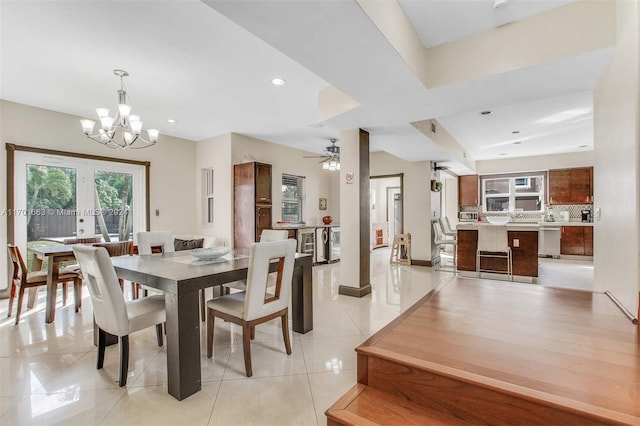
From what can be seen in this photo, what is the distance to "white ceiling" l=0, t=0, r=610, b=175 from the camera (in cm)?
198

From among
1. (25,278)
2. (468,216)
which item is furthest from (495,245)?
(25,278)

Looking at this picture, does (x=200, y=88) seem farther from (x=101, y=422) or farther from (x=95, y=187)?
(x=101, y=422)

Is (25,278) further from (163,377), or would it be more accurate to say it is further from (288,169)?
(288,169)

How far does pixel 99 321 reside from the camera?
217 centimetres

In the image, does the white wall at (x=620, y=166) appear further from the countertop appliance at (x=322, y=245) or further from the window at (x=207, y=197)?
the window at (x=207, y=197)

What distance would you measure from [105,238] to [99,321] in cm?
350

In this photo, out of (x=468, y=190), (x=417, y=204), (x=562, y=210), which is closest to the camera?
(x=417, y=204)

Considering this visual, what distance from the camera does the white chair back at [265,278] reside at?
2.18 metres

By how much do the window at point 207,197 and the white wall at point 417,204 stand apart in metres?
4.16

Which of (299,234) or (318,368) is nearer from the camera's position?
(318,368)

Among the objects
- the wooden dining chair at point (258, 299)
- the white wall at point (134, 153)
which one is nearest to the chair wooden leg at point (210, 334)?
the wooden dining chair at point (258, 299)

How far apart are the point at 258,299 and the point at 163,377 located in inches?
34.6

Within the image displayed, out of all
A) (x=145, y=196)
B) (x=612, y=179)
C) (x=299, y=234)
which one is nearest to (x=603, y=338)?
(x=612, y=179)

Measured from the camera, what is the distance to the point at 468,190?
341 inches
